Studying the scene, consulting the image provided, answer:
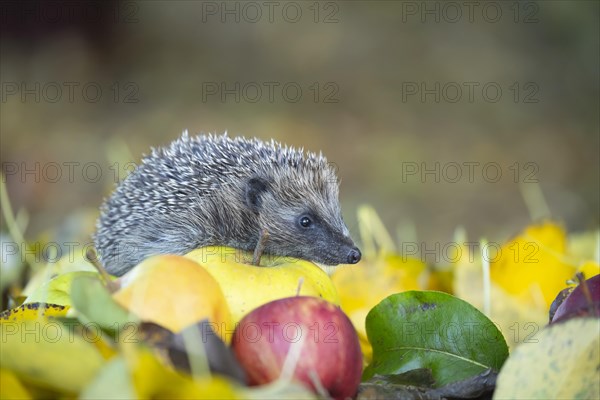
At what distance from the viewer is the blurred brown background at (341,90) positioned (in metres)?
5.27

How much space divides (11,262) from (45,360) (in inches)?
39.4

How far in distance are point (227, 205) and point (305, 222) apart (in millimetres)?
184

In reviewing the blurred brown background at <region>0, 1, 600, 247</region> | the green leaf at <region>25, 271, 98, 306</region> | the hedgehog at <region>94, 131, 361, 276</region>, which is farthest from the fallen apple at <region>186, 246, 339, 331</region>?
→ the blurred brown background at <region>0, 1, 600, 247</region>

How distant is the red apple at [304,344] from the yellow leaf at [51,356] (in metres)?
0.17

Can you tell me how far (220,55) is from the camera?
5777 mm

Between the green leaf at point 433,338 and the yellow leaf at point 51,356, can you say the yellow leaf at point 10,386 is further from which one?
the green leaf at point 433,338

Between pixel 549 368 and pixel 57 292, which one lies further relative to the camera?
pixel 57 292

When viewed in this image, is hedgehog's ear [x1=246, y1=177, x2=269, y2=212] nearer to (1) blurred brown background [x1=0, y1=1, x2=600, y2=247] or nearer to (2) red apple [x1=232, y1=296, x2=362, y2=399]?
(2) red apple [x1=232, y1=296, x2=362, y2=399]

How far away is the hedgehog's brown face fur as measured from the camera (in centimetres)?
168

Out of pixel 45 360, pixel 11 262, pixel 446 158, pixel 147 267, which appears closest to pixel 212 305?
pixel 147 267

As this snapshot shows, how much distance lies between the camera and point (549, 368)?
86 centimetres

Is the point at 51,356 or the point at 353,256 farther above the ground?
the point at 51,356

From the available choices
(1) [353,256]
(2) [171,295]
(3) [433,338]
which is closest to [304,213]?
(1) [353,256]

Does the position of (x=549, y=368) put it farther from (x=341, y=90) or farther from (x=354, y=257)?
(x=341, y=90)
